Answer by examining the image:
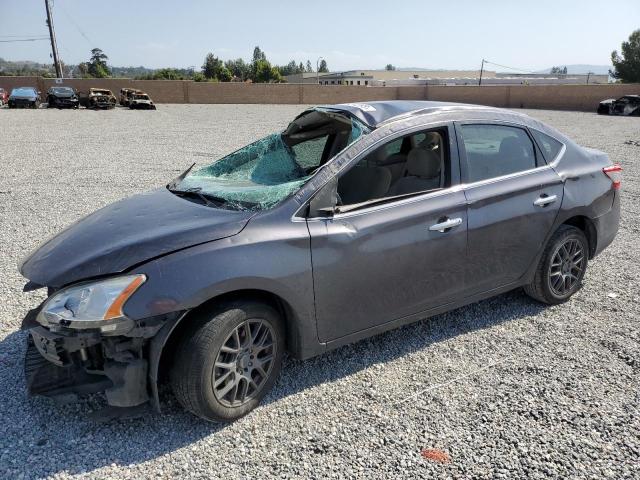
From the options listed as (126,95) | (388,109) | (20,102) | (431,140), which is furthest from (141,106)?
(431,140)

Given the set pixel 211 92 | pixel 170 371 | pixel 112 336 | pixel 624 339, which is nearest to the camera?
pixel 112 336

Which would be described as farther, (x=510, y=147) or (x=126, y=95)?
(x=126, y=95)

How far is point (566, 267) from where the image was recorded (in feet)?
13.7

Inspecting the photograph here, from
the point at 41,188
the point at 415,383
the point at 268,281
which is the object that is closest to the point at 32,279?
the point at 268,281

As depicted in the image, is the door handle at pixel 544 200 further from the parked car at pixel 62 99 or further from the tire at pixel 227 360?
the parked car at pixel 62 99

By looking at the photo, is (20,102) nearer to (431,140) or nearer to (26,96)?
(26,96)

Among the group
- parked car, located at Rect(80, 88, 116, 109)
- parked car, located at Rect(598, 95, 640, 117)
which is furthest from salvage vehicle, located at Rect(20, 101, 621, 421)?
parked car, located at Rect(80, 88, 116, 109)

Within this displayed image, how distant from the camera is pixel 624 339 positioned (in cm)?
374

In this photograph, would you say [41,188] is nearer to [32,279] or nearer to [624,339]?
[32,279]

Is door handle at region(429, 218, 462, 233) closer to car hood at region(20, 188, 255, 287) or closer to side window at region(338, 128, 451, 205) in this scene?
side window at region(338, 128, 451, 205)

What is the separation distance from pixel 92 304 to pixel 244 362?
0.87 meters

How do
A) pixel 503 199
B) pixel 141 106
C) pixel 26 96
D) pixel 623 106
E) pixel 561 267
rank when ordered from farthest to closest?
pixel 141 106, pixel 26 96, pixel 623 106, pixel 561 267, pixel 503 199

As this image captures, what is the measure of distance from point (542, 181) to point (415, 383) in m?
1.90

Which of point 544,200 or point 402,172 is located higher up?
point 402,172
